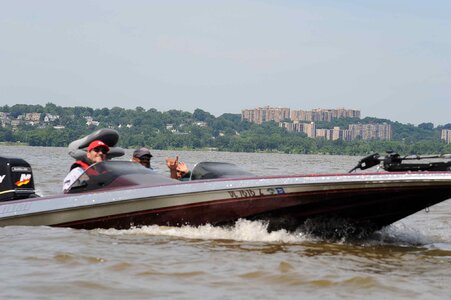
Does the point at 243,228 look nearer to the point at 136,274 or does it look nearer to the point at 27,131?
the point at 136,274

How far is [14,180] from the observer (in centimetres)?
1193

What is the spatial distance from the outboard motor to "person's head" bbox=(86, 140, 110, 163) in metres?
1.06

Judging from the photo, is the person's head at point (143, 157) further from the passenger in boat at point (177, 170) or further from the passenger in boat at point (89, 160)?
the passenger in boat at point (89, 160)

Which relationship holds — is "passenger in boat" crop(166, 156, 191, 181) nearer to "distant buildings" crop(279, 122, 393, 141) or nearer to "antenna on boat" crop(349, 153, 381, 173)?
"antenna on boat" crop(349, 153, 381, 173)

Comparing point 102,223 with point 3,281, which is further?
point 102,223

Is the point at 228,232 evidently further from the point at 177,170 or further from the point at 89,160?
the point at 89,160

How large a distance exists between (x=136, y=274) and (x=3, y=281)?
122 centimetres

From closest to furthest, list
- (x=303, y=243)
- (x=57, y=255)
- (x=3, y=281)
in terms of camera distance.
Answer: (x=3, y=281), (x=57, y=255), (x=303, y=243)

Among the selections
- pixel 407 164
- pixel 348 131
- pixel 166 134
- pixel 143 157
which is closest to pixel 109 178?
pixel 143 157

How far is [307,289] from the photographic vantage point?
310 inches

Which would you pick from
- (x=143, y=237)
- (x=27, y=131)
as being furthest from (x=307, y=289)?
(x=27, y=131)

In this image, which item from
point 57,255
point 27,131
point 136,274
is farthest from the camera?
point 27,131

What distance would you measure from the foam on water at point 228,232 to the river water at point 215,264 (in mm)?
12

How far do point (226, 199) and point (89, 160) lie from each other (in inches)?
86.2
